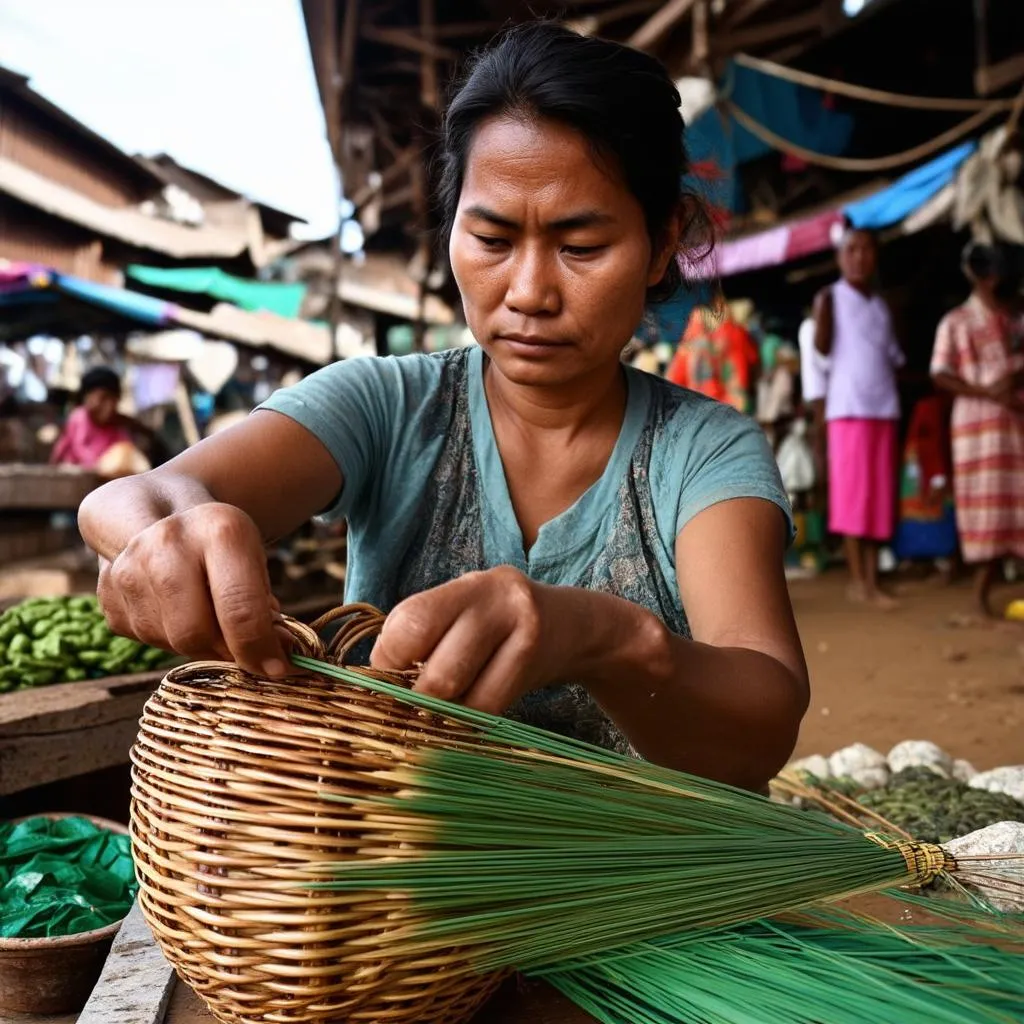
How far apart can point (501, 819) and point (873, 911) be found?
0.72m

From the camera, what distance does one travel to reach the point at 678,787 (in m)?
1.08

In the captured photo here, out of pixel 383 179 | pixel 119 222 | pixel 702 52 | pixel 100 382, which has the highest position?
pixel 702 52

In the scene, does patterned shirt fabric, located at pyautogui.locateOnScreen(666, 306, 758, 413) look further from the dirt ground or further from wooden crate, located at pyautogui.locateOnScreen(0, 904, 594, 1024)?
wooden crate, located at pyautogui.locateOnScreen(0, 904, 594, 1024)

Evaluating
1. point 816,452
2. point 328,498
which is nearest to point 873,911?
point 328,498

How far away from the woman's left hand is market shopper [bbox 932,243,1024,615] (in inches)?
218

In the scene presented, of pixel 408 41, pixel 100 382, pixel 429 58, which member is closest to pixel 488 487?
pixel 100 382

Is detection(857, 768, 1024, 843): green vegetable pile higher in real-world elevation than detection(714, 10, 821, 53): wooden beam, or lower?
lower

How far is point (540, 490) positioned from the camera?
1.75 meters

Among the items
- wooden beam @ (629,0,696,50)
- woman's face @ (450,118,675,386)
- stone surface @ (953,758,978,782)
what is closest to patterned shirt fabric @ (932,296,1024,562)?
wooden beam @ (629,0,696,50)

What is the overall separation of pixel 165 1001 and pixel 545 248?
1148 millimetres

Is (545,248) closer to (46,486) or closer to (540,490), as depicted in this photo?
(540,490)

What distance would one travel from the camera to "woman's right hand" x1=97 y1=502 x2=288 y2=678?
985 mm

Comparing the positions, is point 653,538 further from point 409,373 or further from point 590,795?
point 590,795

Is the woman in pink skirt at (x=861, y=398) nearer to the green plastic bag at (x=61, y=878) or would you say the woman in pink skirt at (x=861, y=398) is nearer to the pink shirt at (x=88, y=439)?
the pink shirt at (x=88, y=439)
